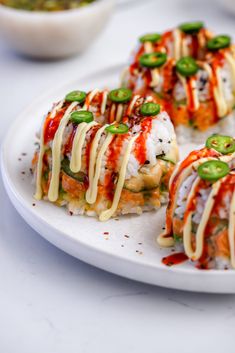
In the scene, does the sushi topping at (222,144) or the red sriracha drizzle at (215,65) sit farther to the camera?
the red sriracha drizzle at (215,65)

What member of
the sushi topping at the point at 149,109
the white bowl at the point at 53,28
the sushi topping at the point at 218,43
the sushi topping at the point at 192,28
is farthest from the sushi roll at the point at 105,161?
the white bowl at the point at 53,28

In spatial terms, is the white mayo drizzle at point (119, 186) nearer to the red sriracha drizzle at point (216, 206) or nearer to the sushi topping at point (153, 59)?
the red sriracha drizzle at point (216, 206)

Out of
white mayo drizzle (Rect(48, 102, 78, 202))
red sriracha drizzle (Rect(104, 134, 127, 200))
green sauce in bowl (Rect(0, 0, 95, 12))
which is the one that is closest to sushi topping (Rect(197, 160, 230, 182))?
red sriracha drizzle (Rect(104, 134, 127, 200))

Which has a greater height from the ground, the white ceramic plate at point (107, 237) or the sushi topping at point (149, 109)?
the sushi topping at point (149, 109)

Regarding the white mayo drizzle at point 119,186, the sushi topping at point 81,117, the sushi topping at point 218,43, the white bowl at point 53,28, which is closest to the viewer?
the white mayo drizzle at point 119,186

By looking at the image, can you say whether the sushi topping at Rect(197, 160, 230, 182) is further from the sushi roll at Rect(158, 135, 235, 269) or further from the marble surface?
the marble surface

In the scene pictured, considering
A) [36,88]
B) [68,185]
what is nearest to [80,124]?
[68,185]
